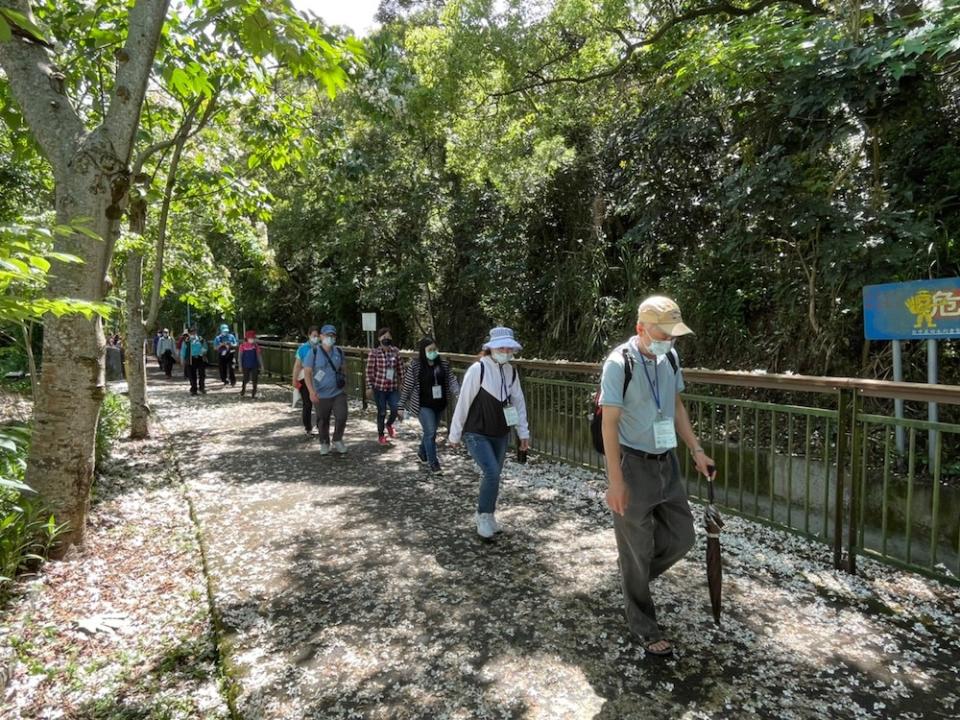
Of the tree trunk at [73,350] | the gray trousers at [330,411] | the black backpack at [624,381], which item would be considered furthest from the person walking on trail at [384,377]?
the black backpack at [624,381]

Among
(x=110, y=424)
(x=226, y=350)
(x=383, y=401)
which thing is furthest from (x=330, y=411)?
(x=226, y=350)

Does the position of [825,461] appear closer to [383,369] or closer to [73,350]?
[73,350]

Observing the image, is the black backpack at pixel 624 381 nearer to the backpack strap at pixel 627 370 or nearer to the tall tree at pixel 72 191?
the backpack strap at pixel 627 370

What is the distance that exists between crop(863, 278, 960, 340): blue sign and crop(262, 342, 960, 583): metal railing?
2.72 ft

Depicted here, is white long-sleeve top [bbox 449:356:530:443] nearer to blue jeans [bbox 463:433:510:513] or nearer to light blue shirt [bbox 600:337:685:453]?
blue jeans [bbox 463:433:510:513]

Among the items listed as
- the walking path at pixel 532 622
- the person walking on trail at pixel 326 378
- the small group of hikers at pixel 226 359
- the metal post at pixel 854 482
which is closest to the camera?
the walking path at pixel 532 622

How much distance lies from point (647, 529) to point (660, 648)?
2.02 ft

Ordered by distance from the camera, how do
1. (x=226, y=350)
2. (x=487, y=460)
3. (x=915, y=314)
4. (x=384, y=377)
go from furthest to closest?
(x=226, y=350), (x=384, y=377), (x=915, y=314), (x=487, y=460)

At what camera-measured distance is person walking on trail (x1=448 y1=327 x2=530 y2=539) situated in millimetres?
4902

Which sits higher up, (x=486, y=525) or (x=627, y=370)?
(x=627, y=370)

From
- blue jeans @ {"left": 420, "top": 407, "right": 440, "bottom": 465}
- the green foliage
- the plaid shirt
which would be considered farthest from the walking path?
the green foliage

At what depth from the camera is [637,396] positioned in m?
→ 3.23

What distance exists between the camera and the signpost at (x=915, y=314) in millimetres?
5250

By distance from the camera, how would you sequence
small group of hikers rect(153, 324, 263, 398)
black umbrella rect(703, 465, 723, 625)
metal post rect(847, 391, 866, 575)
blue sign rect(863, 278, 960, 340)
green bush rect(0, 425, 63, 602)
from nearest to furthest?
black umbrella rect(703, 465, 723, 625)
green bush rect(0, 425, 63, 602)
metal post rect(847, 391, 866, 575)
blue sign rect(863, 278, 960, 340)
small group of hikers rect(153, 324, 263, 398)
